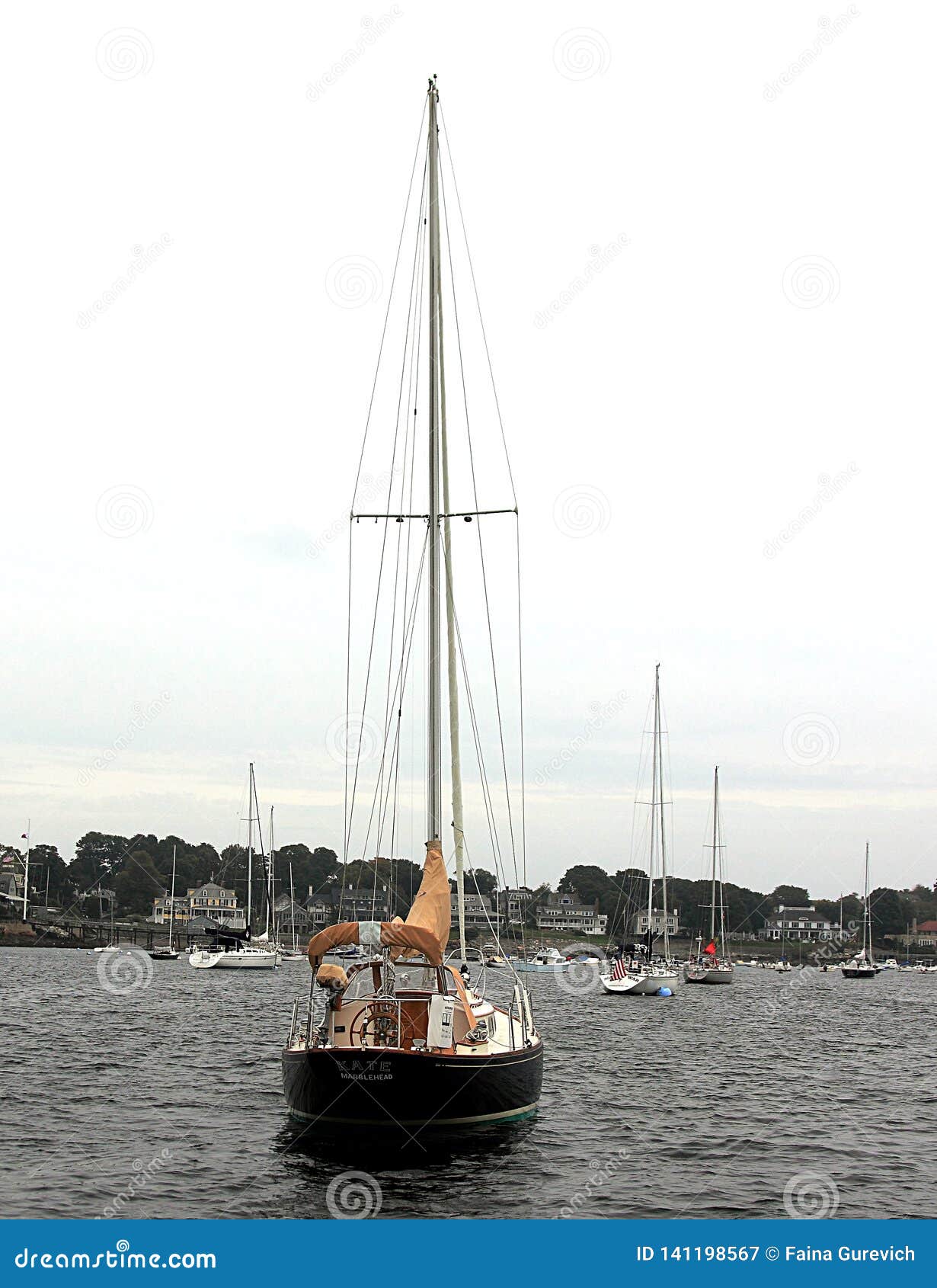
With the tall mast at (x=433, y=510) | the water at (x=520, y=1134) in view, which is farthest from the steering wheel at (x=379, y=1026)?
the tall mast at (x=433, y=510)

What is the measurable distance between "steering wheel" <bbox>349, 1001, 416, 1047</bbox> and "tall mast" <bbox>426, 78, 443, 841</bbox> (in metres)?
4.45

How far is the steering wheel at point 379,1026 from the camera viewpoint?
24.0 m

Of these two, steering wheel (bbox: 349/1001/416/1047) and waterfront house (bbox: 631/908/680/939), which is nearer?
steering wheel (bbox: 349/1001/416/1047)

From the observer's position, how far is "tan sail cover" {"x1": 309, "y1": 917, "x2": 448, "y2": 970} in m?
24.2

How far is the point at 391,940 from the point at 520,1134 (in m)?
5.88

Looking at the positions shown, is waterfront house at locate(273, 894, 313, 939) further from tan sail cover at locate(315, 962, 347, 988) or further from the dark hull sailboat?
tan sail cover at locate(315, 962, 347, 988)

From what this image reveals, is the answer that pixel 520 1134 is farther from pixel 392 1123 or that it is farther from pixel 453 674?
pixel 453 674

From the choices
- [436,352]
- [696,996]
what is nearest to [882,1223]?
[436,352]

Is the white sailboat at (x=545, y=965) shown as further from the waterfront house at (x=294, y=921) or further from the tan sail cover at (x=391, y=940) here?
the tan sail cover at (x=391, y=940)

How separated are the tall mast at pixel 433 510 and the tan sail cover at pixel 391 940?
12.3 feet

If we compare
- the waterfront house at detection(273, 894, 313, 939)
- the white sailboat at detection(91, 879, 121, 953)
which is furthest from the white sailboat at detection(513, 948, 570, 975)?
the waterfront house at detection(273, 894, 313, 939)

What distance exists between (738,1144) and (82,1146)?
45.7 ft

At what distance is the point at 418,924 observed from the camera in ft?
84.3

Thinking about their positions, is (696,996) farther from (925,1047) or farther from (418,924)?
(418,924)
